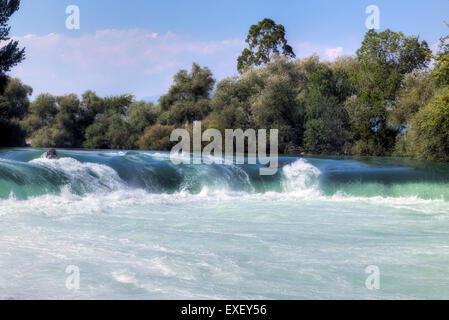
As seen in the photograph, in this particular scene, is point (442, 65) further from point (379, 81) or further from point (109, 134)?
point (109, 134)

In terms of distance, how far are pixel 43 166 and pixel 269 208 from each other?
22.0ft

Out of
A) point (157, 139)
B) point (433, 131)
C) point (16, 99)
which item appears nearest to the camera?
point (433, 131)

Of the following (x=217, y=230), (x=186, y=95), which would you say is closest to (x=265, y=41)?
(x=186, y=95)

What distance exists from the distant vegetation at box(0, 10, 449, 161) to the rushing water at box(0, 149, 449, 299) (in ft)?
31.8

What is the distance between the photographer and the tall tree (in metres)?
28.6

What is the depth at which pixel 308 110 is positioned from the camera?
31.3m

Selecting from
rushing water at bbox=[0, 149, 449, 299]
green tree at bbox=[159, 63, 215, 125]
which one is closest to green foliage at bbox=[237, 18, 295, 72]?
green tree at bbox=[159, 63, 215, 125]

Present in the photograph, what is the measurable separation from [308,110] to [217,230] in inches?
910

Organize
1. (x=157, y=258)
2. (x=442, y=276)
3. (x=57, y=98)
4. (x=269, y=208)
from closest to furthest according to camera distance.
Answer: (x=442, y=276)
(x=157, y=258)
(x=269, y=208)
(x=57, y=98)

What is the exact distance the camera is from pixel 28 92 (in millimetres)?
40094
